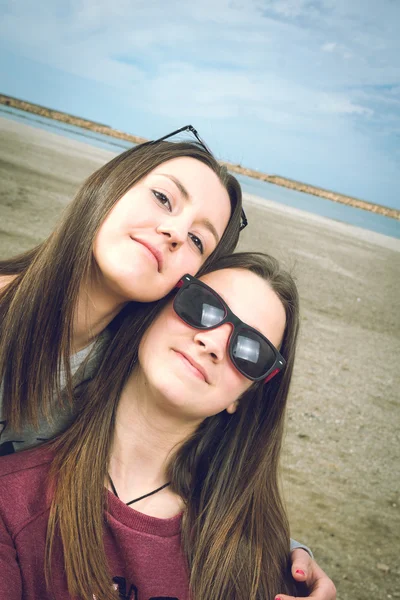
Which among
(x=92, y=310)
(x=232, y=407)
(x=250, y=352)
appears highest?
(x=250, y=352)

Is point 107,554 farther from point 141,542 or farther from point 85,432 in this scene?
point 85,432

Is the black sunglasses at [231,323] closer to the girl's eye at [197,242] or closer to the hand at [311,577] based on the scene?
the girl's eye at [197,242]

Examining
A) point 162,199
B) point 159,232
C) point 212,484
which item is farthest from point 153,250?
point 212,484

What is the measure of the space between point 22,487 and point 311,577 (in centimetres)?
130

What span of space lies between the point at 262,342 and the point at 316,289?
908 centimetres

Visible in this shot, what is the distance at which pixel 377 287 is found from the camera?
13.7 meters

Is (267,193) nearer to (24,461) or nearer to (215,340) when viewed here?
(215,340)

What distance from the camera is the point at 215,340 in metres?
2.01

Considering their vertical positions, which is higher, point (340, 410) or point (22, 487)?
point (22, 487)

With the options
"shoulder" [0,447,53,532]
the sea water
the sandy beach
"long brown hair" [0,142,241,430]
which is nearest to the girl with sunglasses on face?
"shoulder" [0,447,53,532]

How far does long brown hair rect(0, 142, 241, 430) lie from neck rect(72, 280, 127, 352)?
62mm

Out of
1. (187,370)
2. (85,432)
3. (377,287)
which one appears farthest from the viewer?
(377,287)

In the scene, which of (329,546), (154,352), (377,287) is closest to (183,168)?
(154,352)

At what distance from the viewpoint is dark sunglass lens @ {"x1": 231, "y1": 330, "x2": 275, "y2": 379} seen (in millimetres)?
2049
